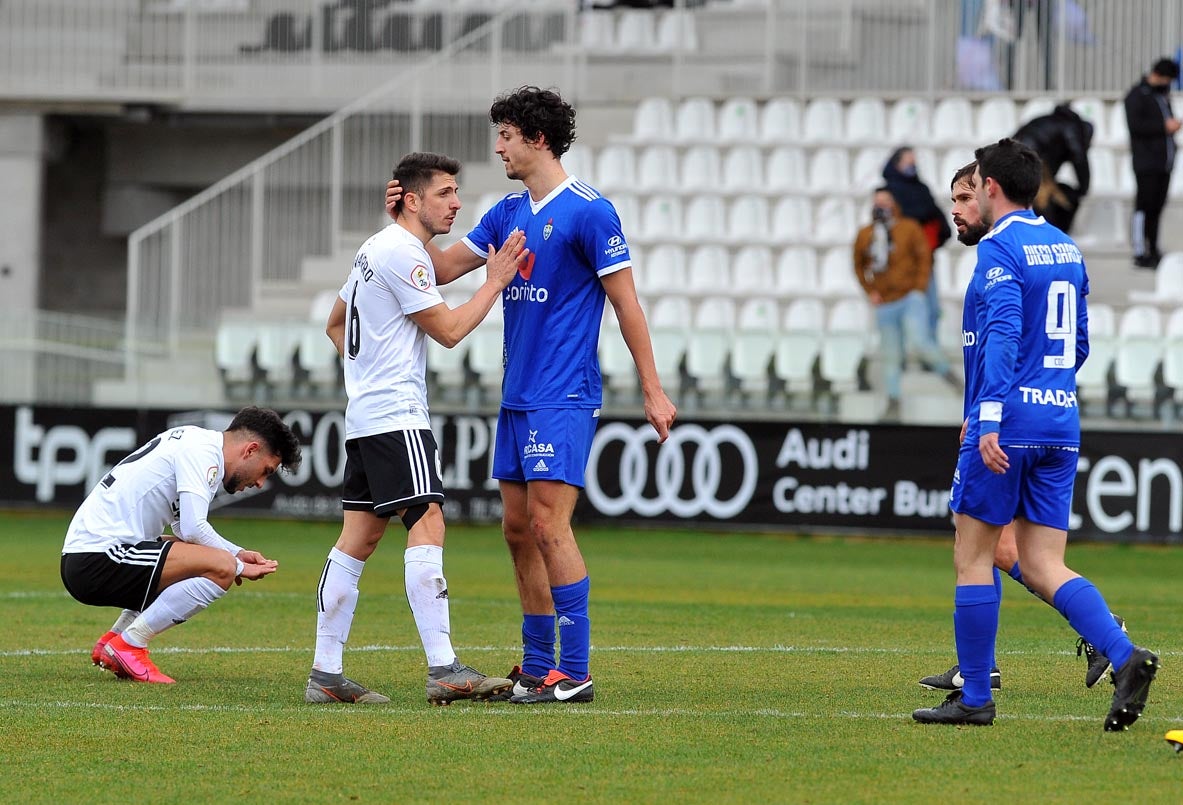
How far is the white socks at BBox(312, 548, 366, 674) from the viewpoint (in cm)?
709

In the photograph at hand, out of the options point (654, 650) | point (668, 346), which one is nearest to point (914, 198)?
point (668, 346)

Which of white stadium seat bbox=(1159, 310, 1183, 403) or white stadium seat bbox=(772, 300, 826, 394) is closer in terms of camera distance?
white stadium seat bbox=(1159, 310, 1183, 403)

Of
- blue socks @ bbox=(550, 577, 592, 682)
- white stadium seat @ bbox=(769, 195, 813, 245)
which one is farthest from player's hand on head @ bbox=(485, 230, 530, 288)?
white stadium seat @ bbox=(769, 195, 813, 245)

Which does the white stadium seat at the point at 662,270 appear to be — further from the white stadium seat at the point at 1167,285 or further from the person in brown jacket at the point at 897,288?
the white stadium seat at the point at 1167,285

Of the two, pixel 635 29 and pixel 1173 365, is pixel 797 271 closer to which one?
pixel 1173 365

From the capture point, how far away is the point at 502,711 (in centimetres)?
688

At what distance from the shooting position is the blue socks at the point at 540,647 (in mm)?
7285

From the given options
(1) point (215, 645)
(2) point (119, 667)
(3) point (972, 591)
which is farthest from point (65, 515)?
(3) point (972, 591)

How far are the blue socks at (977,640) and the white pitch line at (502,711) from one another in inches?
10.0

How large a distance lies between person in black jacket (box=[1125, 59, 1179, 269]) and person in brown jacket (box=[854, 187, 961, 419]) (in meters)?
3.01

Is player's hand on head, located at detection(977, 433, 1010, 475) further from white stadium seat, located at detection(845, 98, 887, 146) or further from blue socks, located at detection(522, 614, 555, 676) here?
white stadium seat, located at detection(845, 98, 887, 146)

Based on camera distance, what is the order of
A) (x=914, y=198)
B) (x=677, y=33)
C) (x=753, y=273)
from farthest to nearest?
(x=677, y=33) → (x=753, y=273) → (x=914, y=198)

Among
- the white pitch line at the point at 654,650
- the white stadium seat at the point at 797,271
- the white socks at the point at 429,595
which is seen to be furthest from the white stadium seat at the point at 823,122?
the white socks at the point at 429,595

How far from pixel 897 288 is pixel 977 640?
40.2 feet
